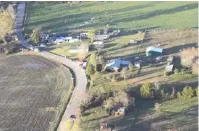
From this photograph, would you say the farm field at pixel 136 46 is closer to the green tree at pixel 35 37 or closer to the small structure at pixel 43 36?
the small structure at pixel 43 36

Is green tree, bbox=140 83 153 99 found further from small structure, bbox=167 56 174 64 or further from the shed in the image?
the shed

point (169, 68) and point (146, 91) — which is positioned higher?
point (169, 68)

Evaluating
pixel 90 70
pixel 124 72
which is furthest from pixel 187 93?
pixel 90 70

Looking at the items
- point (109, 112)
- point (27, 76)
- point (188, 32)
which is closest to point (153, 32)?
point (188, 32)

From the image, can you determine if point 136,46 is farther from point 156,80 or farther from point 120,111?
point 120,111

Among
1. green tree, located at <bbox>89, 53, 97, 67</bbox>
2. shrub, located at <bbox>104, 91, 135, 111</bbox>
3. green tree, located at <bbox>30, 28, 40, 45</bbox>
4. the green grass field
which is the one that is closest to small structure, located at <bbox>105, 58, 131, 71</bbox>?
green tree, located at <bbox>89, 53, 97, 67</bbox>

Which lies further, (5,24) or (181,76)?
(5,24)

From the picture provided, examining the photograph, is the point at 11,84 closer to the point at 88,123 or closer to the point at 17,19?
the point at 88,123
